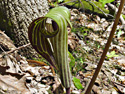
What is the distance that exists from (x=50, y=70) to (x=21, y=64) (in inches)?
17.3

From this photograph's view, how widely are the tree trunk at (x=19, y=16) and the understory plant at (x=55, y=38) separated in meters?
0.90

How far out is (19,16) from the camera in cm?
184

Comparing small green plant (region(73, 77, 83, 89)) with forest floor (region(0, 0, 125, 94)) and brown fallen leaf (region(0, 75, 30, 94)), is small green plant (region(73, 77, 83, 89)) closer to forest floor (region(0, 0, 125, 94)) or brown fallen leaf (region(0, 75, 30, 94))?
forest floor (region(0, 0, 125, 94))

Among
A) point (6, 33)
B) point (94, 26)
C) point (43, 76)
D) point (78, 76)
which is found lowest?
point (78, 76)

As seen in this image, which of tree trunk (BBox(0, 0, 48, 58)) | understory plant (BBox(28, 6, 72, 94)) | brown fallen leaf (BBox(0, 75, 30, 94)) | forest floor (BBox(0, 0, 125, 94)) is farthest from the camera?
tree trunk (BBox(0, 0, 48, 58))

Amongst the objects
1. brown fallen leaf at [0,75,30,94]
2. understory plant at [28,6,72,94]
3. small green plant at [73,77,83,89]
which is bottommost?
small green plant at [73,77,83,89]

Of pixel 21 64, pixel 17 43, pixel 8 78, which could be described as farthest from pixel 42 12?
pixel 8 78

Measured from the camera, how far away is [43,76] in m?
1.92

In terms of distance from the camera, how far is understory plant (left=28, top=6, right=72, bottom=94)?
822mm

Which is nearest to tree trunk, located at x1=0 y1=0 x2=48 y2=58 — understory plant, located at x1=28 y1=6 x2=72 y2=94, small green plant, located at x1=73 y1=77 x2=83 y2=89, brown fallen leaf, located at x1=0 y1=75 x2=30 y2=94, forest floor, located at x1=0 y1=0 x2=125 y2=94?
forest floor, located at x1=0 y1=0 x2=125 y2=94

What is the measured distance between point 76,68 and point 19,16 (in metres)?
1.20

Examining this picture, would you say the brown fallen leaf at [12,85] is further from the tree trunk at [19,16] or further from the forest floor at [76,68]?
the tree trunk at [19,16]

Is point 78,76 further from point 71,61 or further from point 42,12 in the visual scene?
point 42,12

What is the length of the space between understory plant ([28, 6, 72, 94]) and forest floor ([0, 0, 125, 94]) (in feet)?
2.16
